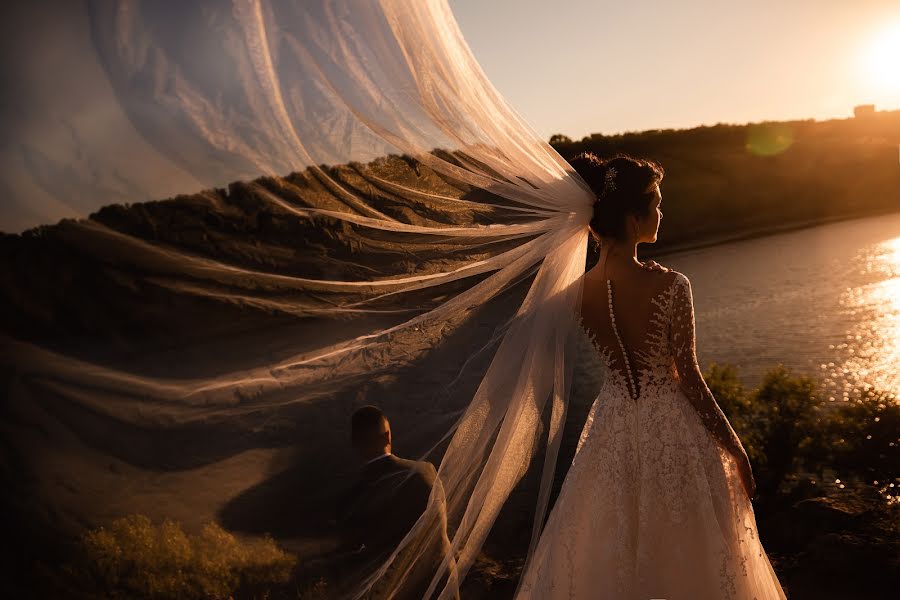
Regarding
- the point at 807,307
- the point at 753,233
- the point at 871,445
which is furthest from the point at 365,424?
the point at 753,233

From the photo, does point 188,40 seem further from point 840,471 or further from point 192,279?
point 840,471

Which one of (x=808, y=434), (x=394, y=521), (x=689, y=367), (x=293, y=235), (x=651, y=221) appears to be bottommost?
(x=394, y=521)

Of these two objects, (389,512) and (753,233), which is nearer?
(389,512)

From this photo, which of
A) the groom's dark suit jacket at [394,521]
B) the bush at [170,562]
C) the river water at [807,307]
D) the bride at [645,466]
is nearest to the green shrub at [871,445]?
the river water at [807,307]

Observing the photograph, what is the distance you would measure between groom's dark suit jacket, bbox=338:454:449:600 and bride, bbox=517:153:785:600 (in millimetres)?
362

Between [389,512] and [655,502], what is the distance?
0.88 metres

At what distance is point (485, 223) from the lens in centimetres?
284

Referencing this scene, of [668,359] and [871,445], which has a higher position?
[871,445]

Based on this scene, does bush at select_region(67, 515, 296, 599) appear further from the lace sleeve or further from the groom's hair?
the lace sleeve

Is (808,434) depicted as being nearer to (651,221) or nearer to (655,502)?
(655,502)

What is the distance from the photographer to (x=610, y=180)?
2584 mm

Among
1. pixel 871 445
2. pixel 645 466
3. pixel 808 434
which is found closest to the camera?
pixel 645 466

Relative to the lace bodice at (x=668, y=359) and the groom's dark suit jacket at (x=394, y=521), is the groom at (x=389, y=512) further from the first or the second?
the lace bodice at (x=668, y=359)

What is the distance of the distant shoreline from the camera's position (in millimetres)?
20812
